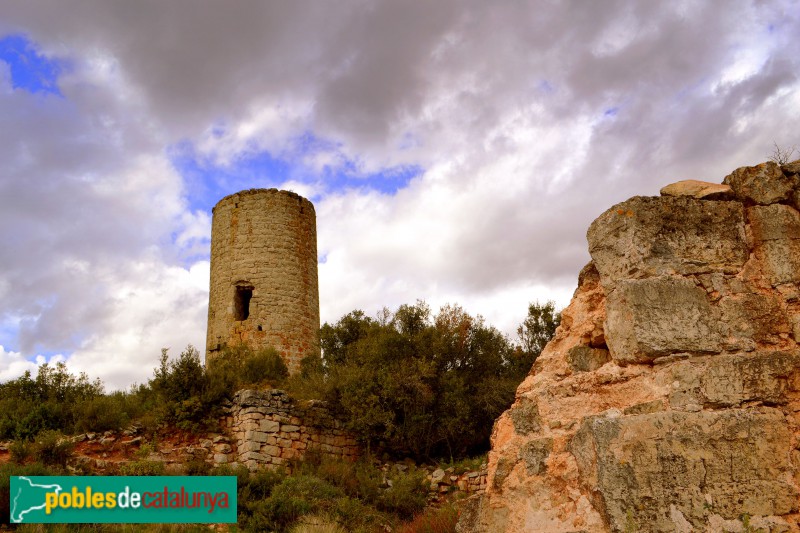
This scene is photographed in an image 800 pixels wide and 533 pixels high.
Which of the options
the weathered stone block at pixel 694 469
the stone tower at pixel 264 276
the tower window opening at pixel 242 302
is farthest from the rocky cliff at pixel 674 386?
the tower window opening at pixel 242 302

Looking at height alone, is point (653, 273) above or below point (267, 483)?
above

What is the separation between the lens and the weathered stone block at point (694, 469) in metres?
3.11

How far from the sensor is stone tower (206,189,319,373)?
613 inches

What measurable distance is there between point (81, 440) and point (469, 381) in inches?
288

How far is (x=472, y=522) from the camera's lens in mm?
3736

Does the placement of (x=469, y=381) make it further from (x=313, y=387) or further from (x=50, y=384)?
(x=50, y=384)

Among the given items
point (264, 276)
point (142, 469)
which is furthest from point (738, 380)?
point (264, 276)

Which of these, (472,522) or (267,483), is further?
(267,483)

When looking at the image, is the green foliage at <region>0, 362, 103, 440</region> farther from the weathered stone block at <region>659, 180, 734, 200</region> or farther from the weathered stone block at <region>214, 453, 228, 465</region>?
the weathered stone block at <region>659, 180, 734, 200</region>

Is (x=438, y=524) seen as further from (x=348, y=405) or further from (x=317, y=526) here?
(x=348, y=405)

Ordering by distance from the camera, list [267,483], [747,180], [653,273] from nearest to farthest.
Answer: [653,273]
[747,180]
[267,483]

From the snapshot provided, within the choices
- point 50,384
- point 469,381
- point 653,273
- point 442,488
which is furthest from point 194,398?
point 653,273

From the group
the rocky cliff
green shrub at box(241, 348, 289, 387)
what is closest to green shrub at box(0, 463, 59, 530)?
green shrub at box(241, 348, 289, 387)

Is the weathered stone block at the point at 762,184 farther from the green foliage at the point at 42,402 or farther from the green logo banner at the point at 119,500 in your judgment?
the green foliage at the point at 42,402
